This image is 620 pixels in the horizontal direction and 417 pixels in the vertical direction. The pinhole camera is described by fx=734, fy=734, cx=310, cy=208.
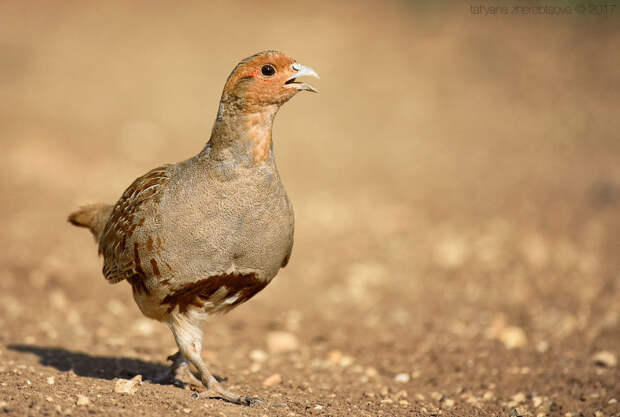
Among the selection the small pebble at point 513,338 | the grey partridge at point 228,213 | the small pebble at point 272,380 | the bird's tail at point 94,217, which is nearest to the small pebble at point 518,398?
the small pebble at point 513,338

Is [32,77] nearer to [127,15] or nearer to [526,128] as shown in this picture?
[127,15]

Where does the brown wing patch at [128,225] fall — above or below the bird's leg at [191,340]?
above

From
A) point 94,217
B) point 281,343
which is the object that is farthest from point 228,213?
point 281,343

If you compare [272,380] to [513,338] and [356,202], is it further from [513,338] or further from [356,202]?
[356,202]

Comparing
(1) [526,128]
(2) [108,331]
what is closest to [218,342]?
(2) [108,331]

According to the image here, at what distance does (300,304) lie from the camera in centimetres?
859

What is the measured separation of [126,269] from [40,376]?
935mm

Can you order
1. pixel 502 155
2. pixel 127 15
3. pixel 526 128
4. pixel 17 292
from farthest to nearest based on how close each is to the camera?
pixel 127 15, pixel 526 128, pixel 502 155, pixel 17 292

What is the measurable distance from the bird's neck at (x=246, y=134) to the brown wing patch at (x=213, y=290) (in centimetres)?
74

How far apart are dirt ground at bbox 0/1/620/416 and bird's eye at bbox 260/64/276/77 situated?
6.77 feet

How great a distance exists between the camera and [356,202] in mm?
11031

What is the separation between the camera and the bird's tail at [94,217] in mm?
5816

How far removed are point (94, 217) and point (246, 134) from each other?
1.97m

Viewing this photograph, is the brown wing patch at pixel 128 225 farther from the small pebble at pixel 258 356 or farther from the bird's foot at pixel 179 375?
the small pebble at pixel 258 356
